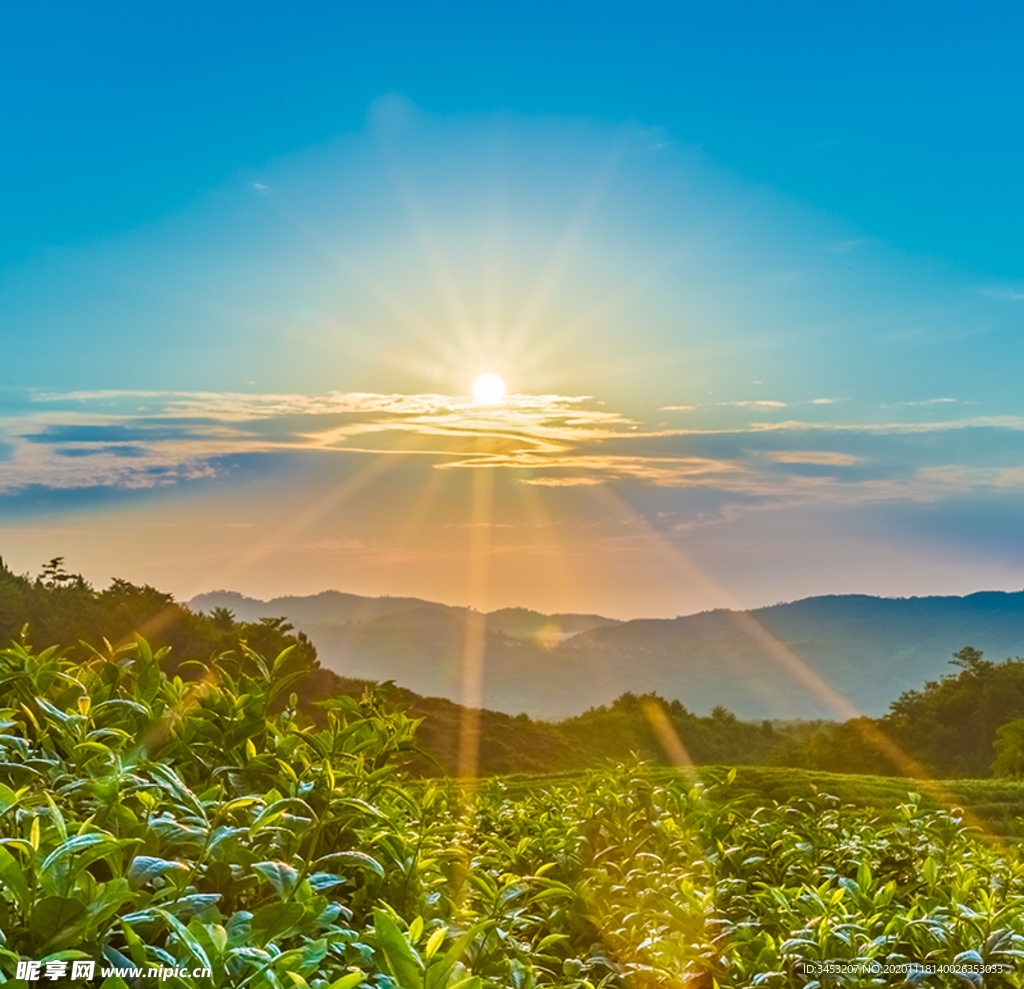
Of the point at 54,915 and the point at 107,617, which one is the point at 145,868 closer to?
the point at 54,915

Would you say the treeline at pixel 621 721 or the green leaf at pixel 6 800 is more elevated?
the green leaf at pixel 6 800

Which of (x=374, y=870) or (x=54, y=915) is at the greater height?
(x=54, y=915)

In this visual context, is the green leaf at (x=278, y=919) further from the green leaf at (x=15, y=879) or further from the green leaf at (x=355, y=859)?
the green leaf at (x=15, y=879)

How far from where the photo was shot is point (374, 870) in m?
2.15

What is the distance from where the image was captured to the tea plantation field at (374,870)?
1.63 metres

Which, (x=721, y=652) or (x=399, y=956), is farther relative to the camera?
(x=721, y=652)

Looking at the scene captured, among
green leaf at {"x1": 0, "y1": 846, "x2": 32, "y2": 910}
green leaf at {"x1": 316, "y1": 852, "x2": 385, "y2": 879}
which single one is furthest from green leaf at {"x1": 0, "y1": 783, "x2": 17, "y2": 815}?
green leaf at {"x1": 316, "y1": 852, "x2": 385, "y2": 879}

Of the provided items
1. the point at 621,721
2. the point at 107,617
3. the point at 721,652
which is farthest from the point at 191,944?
the point at 721,652

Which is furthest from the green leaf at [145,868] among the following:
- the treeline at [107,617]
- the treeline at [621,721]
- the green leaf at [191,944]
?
the treeline at [107,617]

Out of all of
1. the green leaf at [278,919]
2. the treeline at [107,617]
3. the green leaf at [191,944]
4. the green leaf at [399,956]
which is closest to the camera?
the green leaf at [191,944]

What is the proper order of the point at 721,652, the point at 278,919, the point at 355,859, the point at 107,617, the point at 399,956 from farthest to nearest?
the point at 721,652 → the point at 107,617 → the point at 355,859 → the point at 278,919 → the point at 399,956

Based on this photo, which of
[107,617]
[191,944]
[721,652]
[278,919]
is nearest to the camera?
[191,944]

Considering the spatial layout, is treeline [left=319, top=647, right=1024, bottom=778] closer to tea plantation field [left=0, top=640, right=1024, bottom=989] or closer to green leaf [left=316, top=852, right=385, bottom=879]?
tea plantation field [left=0, top=640, right=1024, bottom=989]

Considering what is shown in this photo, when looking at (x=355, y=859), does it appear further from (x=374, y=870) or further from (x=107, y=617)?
(x=107, y=617)
